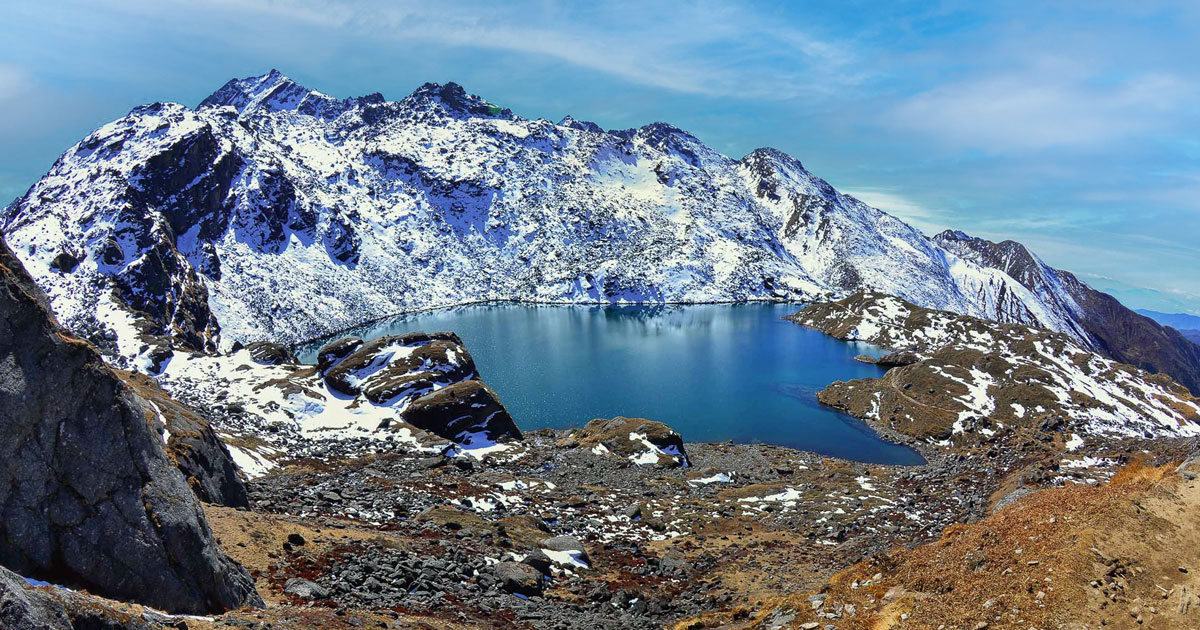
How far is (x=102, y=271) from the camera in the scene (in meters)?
125

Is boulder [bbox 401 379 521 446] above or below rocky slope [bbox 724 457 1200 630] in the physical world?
below

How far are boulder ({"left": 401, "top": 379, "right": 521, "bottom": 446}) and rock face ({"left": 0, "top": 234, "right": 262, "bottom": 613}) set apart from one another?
42.8 m

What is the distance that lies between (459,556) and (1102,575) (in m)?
21.4

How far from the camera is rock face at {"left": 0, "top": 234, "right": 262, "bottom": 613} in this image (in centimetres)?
1184

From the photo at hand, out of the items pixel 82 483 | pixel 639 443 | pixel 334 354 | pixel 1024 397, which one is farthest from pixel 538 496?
pixel 1024 397

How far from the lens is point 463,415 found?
58000 mm

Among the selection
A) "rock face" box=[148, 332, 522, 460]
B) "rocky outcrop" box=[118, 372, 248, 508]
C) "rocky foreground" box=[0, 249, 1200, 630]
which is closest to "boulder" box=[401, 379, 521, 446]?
"rock face" box=[148, 332, 522, 460]

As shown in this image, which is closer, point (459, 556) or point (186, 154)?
point (459, 556)

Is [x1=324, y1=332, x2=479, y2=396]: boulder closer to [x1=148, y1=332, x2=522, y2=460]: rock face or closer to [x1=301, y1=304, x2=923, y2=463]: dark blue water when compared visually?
[x1=148, y1=332, x2=522, y2=460]: rock face

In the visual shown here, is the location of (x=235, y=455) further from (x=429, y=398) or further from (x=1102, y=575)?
(x=1102, y=575)

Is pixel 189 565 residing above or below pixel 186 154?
below

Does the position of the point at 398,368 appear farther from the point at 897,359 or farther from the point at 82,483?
the point at 897,359

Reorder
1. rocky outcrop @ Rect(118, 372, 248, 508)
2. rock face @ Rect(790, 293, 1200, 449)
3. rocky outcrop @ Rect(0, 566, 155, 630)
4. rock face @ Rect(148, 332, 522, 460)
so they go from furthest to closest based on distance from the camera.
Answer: rock face @ Rect(790, 293, 1200, 449), rock face @ Rect(148, 332, 522, 460), rocky outcrop @ Rect(118, 372, 248, 508), rocky outcrop @ Rect(0, 566, 155, 630)

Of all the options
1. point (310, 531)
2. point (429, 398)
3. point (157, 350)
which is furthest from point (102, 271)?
point (310, 531)
